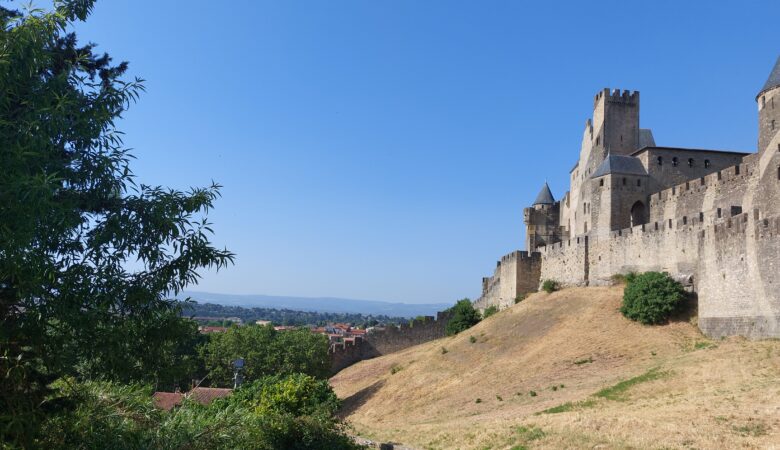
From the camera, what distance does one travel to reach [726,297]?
28.5 m

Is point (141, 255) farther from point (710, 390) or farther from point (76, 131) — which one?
point (710, 390)

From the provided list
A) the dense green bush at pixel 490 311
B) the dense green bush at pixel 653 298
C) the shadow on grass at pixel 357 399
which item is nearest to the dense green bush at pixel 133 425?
the shadow on grass at pixel 357 399

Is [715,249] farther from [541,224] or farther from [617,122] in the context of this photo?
[541,224]

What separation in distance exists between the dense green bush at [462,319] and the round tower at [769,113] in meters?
26.7

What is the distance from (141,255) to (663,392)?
19.0 m

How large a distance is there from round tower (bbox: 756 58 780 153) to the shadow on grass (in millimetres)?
25390

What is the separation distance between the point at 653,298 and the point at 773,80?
13.0m

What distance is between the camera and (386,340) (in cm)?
5872

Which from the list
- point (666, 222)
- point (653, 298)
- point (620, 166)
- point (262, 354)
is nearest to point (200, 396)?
point (262, 354)

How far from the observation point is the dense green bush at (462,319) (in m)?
54.1

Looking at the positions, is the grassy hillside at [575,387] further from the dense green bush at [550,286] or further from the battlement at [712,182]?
the battlement at [712,182]

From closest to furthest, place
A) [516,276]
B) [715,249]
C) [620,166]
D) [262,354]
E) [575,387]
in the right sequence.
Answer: [575,387] → [715,249] → [620,166] → [262,354] → [516,276]

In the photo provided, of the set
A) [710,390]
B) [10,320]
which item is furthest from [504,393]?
[10,320]

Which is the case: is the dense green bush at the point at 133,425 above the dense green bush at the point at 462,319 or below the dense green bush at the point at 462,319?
below
